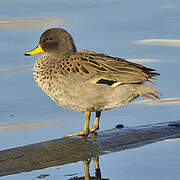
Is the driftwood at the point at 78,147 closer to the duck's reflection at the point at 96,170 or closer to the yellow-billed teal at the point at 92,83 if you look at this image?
the duck's reflection at the point at 96,170

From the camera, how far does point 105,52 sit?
33.6 feet

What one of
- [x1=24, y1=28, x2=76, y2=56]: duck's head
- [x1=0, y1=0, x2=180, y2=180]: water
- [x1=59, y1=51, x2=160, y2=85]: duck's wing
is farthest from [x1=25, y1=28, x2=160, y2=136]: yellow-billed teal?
[x1=0, y1=0, x2=180, y2=180]: water

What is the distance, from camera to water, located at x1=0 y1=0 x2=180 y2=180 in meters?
6.15

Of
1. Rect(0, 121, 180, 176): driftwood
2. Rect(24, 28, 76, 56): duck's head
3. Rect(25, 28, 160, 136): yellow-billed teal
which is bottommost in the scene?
Rect(0, 121, 180, 176): driftwood

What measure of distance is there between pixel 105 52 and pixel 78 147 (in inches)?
149

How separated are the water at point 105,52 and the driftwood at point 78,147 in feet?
0.53

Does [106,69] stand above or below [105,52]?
below

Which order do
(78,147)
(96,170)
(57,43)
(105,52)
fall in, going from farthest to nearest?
1. (105,52)
2. (57,43)
3. (78,147)
4. (96,170)

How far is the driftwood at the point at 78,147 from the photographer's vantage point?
6.23m

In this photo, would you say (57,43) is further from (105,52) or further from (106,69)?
(105,52)

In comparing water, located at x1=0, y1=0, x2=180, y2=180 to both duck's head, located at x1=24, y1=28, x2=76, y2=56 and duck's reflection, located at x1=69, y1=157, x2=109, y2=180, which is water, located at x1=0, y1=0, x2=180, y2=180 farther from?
duck's head, located at x1=24, y1=28, x2=76, y2=56

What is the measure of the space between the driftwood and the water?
0.16 meters

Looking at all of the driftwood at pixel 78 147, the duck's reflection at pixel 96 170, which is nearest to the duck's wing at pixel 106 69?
the driftwood at pixel 78 147

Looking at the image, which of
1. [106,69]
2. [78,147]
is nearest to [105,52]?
[106,69]
